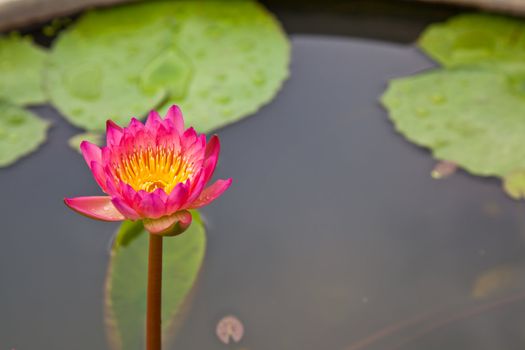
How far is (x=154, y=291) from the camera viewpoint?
99 cm

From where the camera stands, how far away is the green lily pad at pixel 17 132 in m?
1.55

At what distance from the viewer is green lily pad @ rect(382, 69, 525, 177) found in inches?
60.2

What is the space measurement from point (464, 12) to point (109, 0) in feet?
3.21

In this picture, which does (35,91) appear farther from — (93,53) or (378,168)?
(378,168)

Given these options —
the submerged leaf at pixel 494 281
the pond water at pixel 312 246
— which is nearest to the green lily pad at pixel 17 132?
the pond water at pixel 312 246

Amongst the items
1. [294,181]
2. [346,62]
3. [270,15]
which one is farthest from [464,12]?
[294,181]

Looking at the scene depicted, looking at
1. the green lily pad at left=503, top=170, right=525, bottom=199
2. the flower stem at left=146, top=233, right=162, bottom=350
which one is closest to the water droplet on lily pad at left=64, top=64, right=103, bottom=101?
the flower stem at left=146, top=233, right=162, bottom=350

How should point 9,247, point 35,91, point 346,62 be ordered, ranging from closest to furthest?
point 9,247 < point 35,91 < point 346,62

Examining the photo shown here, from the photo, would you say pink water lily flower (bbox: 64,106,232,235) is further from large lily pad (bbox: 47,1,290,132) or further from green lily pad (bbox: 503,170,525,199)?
green lily pad (bbox: 503,170,525,199)

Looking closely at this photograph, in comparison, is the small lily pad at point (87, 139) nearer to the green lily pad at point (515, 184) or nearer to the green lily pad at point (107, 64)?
the green lily pad at point (107, 64)

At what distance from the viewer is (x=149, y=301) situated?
1.00 meters

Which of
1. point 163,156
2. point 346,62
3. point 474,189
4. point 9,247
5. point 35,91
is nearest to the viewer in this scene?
point 163,156

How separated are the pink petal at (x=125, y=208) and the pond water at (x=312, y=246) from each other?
1.29 feet

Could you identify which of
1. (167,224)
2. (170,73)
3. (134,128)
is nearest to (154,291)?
(167,224)
